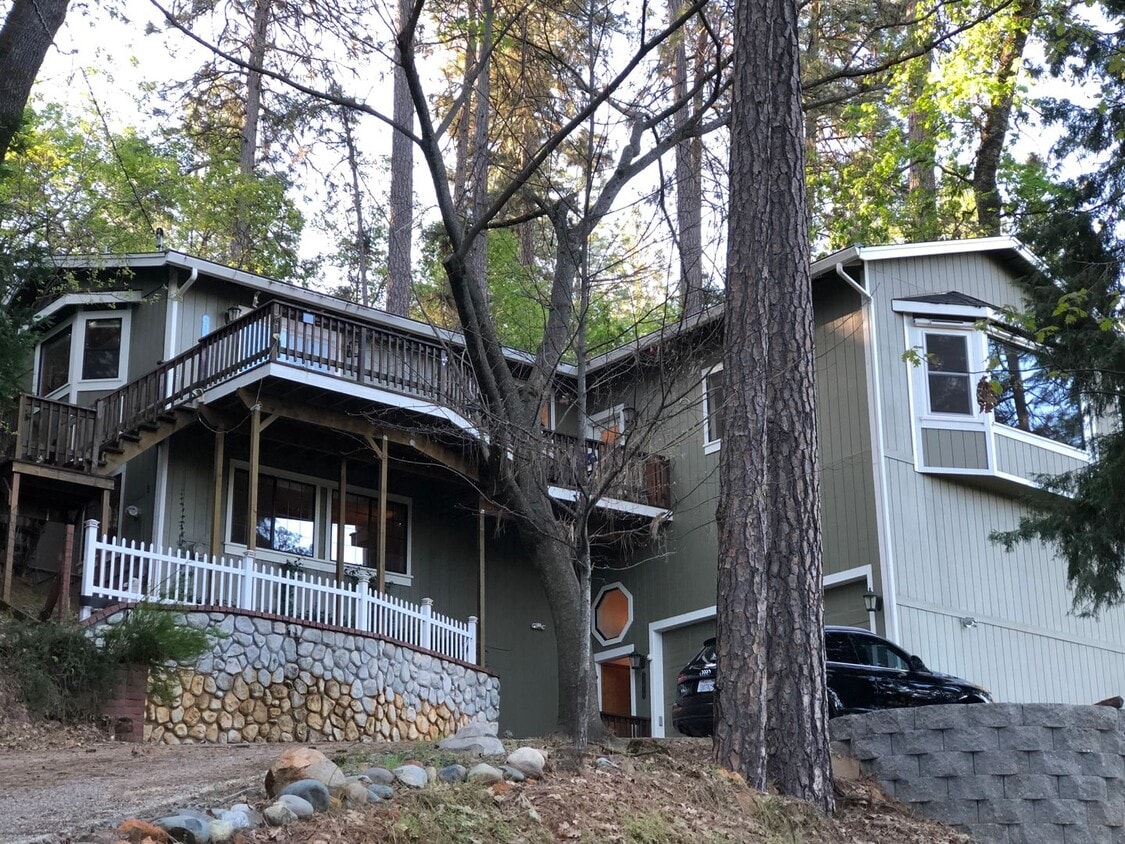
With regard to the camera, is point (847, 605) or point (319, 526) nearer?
point (847, 605)

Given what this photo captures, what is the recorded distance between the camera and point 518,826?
710 centimetres

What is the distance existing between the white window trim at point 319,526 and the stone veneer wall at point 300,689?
12.0 ft

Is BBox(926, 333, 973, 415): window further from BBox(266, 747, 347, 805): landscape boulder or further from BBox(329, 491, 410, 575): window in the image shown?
BBox(266, 747, 347, 805): landscape boulder

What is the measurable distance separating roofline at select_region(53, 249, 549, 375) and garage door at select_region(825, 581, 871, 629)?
4.90m

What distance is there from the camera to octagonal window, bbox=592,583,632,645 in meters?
20.9

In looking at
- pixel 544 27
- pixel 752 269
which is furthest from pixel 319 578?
pixel 752 269

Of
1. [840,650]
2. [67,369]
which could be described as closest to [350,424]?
[67,369]

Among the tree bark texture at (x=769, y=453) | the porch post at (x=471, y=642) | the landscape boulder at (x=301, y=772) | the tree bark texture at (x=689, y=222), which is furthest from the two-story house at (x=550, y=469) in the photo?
the landscape boulder at (x=301, y=772)

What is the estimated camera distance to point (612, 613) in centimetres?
2120

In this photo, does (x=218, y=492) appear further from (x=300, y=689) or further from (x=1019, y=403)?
(x=1019, y=403)

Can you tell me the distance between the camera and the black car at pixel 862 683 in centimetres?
1345

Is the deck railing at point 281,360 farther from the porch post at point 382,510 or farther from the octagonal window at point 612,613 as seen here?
the octagonal window at point 612,613

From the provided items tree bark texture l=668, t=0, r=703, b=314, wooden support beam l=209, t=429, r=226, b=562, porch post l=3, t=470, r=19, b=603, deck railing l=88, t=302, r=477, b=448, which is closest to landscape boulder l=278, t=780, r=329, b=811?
tree bark texture l=668, t=0, r=703, b=314

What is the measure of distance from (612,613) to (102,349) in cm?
913
